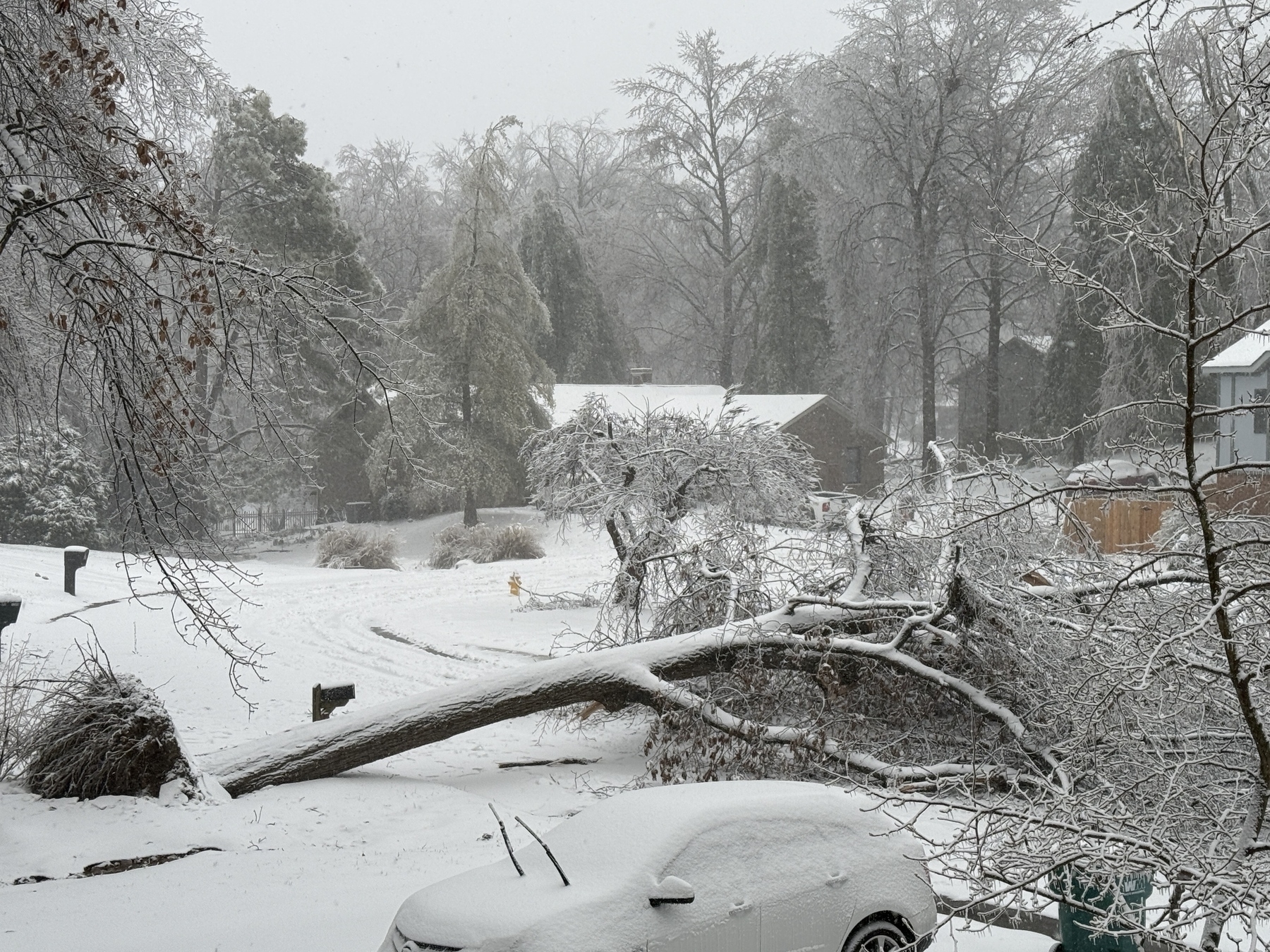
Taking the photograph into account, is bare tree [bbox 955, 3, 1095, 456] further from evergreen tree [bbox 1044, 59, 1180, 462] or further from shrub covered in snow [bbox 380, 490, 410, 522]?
shrub covered in snow [bbox 380, 490, 410, 522]

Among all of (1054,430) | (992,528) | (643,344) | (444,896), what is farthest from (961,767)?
(643,344)

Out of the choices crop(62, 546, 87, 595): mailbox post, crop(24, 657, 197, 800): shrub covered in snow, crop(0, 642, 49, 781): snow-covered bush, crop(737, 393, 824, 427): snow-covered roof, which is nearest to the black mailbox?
crop(24, 657, 197, 800): shrub covered in snow

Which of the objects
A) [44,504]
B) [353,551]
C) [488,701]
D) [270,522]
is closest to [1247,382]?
[488,701]

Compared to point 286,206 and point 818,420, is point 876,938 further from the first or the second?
point 818,420

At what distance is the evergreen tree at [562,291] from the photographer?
175 ft

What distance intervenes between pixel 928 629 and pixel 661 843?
5.83m

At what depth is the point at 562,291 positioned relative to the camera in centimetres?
5378

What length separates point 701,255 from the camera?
5953 cm

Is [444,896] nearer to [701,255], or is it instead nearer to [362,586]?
[362,586]

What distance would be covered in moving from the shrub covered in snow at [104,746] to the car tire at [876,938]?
20.9ft

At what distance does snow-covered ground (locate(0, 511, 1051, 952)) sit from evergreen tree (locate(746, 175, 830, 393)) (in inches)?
1137

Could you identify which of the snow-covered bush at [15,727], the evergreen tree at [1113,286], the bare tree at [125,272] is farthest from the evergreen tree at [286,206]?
the bare tree at [125,272]

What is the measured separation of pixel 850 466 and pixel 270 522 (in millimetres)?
21864

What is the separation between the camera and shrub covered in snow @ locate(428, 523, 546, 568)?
31.6 m
